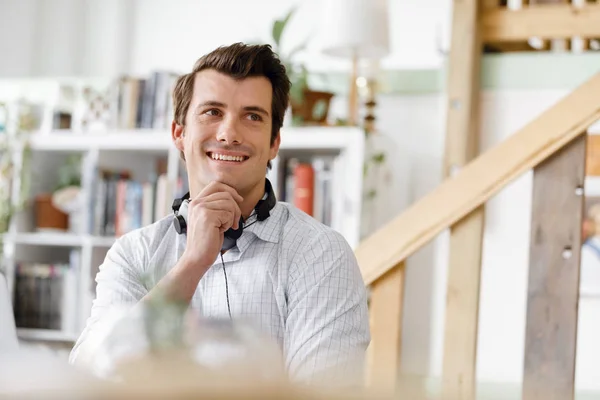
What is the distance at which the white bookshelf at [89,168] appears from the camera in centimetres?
321

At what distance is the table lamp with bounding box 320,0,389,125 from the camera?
10.3ft

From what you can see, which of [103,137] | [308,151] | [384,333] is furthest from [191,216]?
[103,137]

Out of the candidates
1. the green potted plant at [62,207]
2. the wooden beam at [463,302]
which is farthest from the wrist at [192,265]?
the green potted plant at [62,207]

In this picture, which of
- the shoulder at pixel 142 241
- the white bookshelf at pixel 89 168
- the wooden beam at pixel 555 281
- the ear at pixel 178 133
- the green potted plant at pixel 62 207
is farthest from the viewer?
the green potted plant at pixel 62 207

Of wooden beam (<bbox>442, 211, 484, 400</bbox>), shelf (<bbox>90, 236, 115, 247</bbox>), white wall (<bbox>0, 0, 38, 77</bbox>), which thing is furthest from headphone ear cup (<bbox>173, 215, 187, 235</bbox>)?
white wall (<bbox>0, 0, 38, 77</bbox>)

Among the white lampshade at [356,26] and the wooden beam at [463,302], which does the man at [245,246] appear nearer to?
the wooden beam at [463,302]

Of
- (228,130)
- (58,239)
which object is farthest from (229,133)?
(58,239)

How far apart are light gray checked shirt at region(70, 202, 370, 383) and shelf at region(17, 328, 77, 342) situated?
2159 mm

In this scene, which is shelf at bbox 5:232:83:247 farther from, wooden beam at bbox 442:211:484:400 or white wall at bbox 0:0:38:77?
wooden beam at bbox 442:211:484:400

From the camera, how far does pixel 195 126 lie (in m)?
1.51

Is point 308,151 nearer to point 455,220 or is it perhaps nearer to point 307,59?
point 307,59

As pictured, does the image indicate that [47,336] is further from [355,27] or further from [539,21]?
[539,21]

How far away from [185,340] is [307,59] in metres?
3.68

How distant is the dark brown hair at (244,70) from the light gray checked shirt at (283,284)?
0.21 meters
